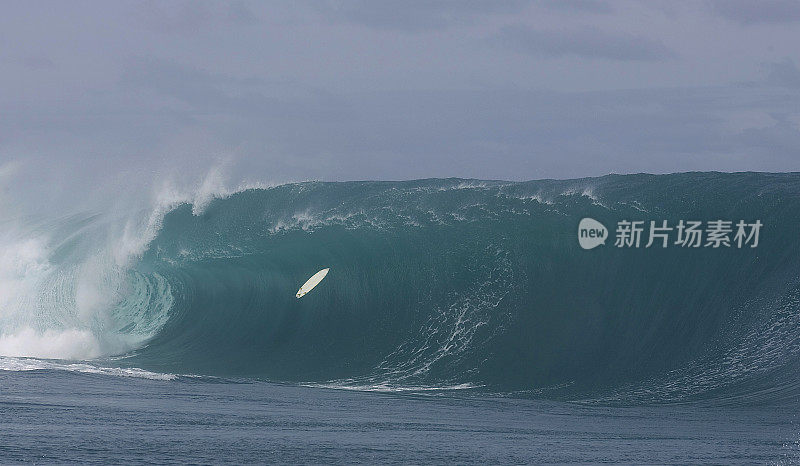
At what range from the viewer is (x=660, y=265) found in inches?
684

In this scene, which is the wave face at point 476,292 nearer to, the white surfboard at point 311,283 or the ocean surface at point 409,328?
the ocean surface at point 409,328

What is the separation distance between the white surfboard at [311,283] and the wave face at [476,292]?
6.9 inches

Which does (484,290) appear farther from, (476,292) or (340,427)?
(340,427)

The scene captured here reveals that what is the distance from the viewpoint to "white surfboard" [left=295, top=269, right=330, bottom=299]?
61.2 ft

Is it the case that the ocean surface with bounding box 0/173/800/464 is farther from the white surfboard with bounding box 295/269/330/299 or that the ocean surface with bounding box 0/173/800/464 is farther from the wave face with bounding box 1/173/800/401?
the white surfboard with bounding box 295/269/330/299

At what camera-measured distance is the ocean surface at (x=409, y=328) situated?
31.1 feet

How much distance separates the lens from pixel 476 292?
55.3ft

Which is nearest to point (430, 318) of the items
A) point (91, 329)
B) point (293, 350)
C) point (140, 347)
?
point (293, 350)

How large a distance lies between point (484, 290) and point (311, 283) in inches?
144

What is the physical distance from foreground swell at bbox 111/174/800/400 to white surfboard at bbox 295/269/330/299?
182 millimetres

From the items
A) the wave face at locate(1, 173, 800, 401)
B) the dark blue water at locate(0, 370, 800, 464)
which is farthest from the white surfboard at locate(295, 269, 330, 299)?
the dark blue water at locate(0, 370, 800, 464)

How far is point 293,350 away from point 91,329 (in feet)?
13.2

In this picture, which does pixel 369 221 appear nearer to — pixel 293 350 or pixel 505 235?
pixel 505 235

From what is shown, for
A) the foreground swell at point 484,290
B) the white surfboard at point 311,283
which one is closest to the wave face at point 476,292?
the foreground swell at point 484,290
